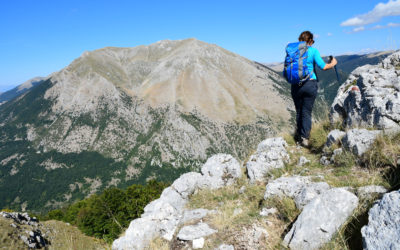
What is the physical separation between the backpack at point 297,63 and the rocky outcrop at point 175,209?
181 inches

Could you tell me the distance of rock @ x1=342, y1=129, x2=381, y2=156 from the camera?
270 inches

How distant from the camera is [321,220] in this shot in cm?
427

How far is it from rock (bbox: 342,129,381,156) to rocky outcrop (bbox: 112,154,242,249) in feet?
14.4

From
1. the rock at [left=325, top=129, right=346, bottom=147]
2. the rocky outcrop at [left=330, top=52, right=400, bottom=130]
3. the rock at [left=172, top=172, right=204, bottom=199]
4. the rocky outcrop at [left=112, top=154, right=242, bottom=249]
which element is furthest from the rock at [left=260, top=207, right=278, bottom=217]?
the rocky outcrop at [left=330, top=52, right=400, bottom=130]

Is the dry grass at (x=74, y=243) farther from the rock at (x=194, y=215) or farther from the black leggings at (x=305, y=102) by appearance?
the black leggings at (x=305, y=102)

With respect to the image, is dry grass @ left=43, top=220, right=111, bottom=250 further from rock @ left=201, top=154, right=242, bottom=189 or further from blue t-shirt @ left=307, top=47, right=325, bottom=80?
blue t-shirt @ left=307, top=47, right=325, bottom=80

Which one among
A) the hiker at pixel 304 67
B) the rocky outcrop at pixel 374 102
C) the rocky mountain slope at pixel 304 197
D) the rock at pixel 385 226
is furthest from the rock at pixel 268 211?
the hiker at pixel 304 67

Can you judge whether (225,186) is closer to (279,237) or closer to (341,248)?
(279,237)

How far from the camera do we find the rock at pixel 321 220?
408 centimetres

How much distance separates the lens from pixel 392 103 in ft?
24.6

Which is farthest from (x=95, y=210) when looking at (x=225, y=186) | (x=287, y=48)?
(x=287, y=48)

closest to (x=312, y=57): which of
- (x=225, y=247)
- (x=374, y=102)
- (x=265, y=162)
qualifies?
(x=374, y=102)

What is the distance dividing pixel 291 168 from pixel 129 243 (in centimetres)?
627

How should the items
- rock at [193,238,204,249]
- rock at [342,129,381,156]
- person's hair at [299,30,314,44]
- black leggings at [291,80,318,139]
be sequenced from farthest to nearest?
black leggings at [291,80,318,139] < person's hair at [299,30,314,44] < rock at [342,129,381,156] < rock at [193,238,204,249]
